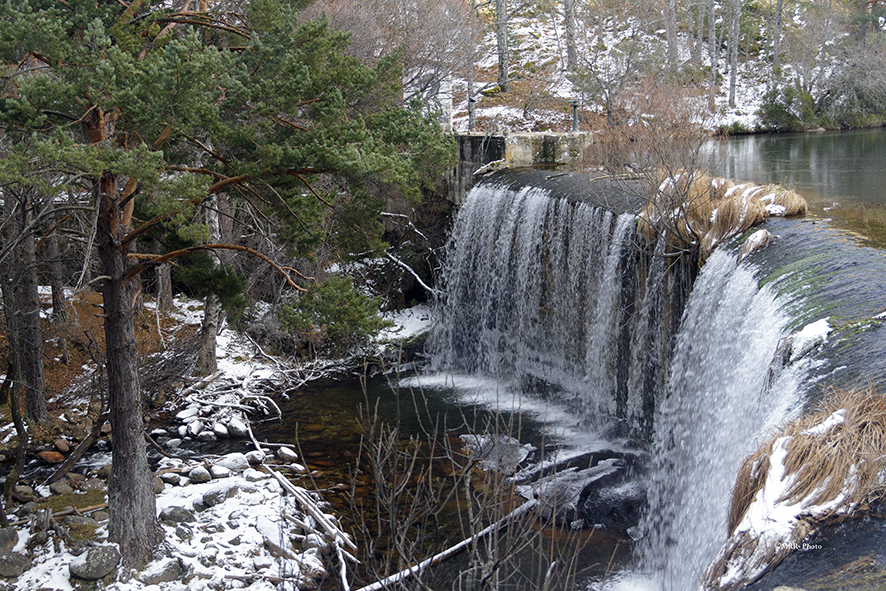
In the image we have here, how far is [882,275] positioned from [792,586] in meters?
4.10

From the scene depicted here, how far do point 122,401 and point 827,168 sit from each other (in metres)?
15.1

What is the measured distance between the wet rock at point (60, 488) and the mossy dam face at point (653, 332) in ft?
16.2

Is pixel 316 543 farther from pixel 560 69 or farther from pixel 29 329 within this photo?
pixel 560 69

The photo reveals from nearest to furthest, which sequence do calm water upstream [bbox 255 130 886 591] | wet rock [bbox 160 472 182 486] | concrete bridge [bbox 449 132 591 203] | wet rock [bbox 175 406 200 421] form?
calm water upstream [bbox 255 130 886 591], wet rock [bbox 160 472 182 486], wet rock [bbox 175 406 200 421], concrete bridge [bbox 449 132 591 203]

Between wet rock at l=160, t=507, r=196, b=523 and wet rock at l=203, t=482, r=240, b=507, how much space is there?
0.86 feet

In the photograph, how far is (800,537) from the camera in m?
3.63

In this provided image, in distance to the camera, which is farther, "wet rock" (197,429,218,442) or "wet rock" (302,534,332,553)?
"wet rock" (197,429,218,442)

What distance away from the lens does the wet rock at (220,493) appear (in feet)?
25.2

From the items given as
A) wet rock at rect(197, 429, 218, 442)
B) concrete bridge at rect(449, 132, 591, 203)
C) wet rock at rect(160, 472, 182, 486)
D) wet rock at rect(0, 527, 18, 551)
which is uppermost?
concrete bridge at rect(449, 132, 591, 203)

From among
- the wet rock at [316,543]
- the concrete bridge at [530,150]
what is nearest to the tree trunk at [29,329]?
the wet rock at [316,543]

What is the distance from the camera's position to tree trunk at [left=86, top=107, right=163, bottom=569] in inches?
249

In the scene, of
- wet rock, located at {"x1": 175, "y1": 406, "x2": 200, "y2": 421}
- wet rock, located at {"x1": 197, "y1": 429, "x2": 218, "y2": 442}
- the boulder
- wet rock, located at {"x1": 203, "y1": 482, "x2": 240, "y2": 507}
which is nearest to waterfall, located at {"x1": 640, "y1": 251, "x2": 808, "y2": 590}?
wet rock, located at {"x1": 203, "y1": 482, "x2": 240, "y2": 507}

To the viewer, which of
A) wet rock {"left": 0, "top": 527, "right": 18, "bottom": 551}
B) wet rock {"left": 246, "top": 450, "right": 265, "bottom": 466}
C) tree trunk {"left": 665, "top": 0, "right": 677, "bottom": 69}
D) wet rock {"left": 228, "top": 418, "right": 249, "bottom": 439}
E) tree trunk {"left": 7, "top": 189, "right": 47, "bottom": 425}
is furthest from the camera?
tree trunk {"left": 665, "top": 0, "right": 677, "bottom": 69}

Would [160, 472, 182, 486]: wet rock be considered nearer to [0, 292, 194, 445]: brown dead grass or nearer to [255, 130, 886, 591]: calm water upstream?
[255, 130, 886, 591]: calm water upstream
